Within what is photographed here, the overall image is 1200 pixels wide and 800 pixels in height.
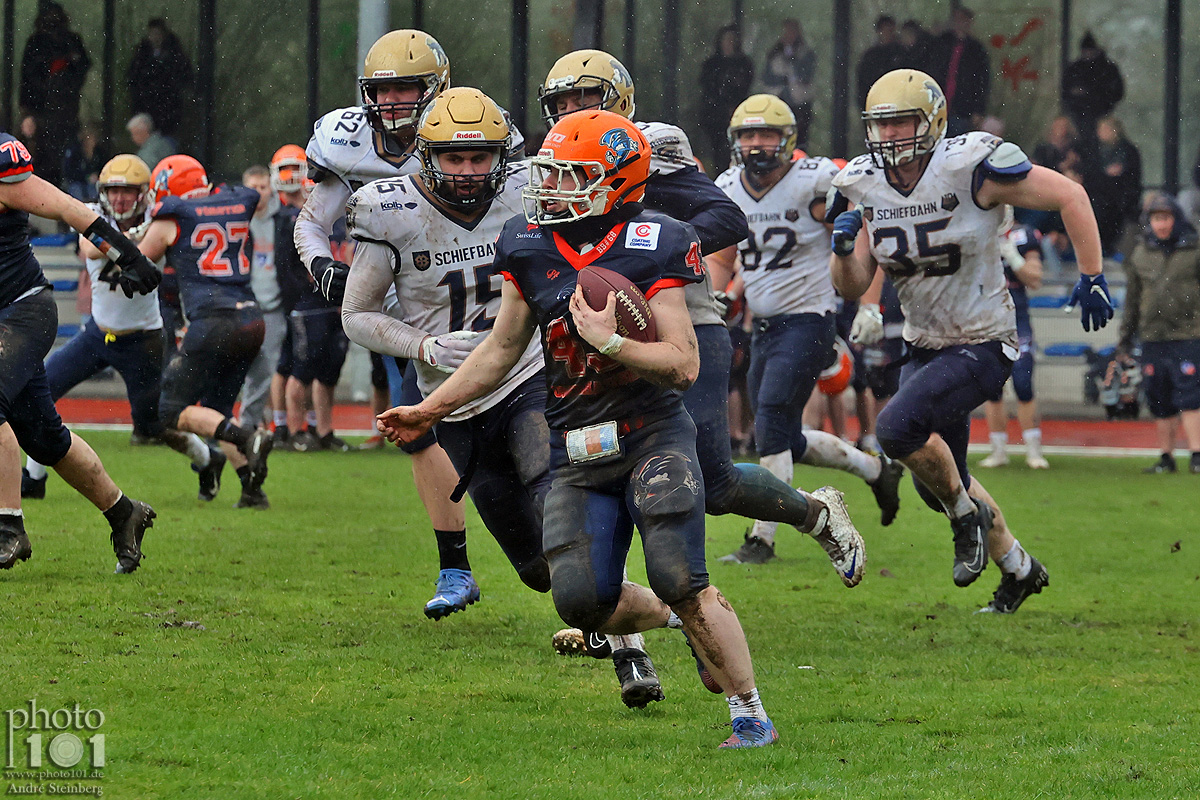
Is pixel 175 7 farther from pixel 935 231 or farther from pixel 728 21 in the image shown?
pixel 935 231

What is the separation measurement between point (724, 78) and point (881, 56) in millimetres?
1566

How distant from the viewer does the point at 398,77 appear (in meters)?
5.51

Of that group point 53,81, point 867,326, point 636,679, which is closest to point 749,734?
point 636,679

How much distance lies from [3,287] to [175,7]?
11.3 m

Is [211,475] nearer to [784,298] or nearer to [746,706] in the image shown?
[784,298]

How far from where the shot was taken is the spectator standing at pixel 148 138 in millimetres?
16281

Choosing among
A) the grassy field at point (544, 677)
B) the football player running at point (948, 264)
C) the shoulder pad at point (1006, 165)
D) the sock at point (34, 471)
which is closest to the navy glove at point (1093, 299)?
the football player running at point (948, 264)

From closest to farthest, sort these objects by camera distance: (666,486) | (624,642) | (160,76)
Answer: (666,486) → (624,642) → (160,76)

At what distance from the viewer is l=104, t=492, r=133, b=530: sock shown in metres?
6.04

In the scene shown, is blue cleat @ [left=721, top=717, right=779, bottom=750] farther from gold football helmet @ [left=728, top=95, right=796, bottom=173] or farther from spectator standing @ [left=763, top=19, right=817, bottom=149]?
spectator standing @ [left=763, top=19, right=817, bottom=149]

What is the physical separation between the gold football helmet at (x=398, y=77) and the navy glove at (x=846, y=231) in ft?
5.24

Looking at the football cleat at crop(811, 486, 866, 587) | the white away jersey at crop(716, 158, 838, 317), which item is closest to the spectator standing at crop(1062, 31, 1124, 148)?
the white away jersey at crop(716, 158, 838, 317)

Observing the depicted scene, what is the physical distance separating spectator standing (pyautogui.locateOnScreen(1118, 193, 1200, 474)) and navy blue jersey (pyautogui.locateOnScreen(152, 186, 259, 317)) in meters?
6.61

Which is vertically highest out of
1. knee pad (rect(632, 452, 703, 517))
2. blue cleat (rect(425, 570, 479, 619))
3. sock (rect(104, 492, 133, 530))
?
knee pad (rect(632, 452, 703, 517))
